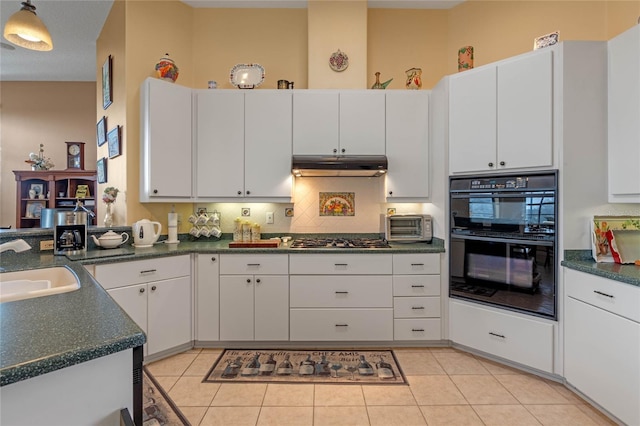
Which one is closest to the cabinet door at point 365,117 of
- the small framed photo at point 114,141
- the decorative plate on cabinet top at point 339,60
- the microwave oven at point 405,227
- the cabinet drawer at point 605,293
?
the decorative plate on cabinet top at point 339,60

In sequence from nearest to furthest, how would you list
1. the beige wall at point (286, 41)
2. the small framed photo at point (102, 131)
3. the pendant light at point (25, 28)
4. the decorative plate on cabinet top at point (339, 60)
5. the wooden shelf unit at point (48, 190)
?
the pendant light at point (25, 28)
the beige wall at point (286, 41)
the decorative plate on cabinet top at point (339, 60)
the small framed photo at point (102, 131)
the wooden shelf unit at point (48, 190)

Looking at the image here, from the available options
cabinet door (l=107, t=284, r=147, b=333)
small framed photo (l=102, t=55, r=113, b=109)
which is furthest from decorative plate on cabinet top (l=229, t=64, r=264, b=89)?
cabinet door (l=107, t=284, r=147, b=333)

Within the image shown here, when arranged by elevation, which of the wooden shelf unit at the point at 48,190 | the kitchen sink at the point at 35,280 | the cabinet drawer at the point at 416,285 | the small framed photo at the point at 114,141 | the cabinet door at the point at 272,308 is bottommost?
the cabinet door at the point at 272,308

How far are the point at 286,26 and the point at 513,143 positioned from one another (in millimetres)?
2477

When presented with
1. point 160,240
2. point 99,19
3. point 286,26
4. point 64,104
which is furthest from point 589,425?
point 64,104

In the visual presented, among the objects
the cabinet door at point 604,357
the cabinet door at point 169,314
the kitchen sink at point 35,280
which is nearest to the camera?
the kitchen sink at point 35,280

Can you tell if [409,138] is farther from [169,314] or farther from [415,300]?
[169,314]

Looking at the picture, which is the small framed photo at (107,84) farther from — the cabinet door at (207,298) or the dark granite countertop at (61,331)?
the dark granite countertop at (61,331)

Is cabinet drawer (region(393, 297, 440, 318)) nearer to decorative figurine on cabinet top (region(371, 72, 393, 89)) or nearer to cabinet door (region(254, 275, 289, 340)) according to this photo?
cabinet door (region(254, 275, 289, 340))

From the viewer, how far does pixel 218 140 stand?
294 centimetres

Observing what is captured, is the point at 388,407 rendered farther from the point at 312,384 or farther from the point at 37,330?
the point at 37,330

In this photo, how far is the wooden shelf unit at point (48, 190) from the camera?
4488mm

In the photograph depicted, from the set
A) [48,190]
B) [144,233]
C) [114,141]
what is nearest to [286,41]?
[114,141]

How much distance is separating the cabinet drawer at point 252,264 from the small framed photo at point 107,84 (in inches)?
80.7
